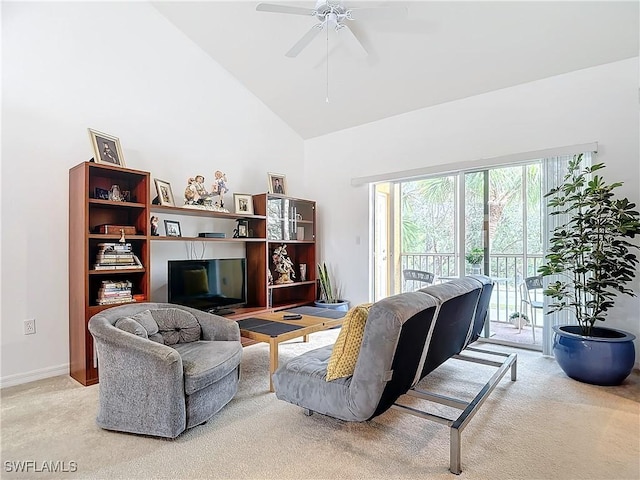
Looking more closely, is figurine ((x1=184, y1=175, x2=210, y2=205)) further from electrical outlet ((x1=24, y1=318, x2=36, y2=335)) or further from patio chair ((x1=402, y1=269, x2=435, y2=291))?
patio chair ((x1=402, y1=269, x2=435, y2=291))

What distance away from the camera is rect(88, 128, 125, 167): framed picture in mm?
3201

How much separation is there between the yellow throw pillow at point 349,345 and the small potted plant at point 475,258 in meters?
2.86

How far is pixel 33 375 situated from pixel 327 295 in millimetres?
3400

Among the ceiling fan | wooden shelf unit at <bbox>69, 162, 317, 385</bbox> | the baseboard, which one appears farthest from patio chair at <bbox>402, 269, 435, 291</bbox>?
the baseboard

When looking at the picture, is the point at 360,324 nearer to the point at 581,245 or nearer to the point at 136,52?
the point at 581,245

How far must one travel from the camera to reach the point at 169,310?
2.88m

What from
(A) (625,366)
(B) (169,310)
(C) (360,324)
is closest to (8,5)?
(B) (169,310)

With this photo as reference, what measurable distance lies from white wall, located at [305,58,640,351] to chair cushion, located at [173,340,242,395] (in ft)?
9.59

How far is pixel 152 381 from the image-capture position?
2.08 m

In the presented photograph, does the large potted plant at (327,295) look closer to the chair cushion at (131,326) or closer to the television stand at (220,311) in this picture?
the television stand at (220,311)

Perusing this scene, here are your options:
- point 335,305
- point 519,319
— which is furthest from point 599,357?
point 335,305

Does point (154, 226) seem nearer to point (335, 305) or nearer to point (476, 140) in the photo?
point (335, 305)

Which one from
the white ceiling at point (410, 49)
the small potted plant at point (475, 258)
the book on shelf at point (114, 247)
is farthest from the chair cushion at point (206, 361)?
the white ceiling at point (410, 49)

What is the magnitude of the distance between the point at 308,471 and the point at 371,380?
1.82ft
